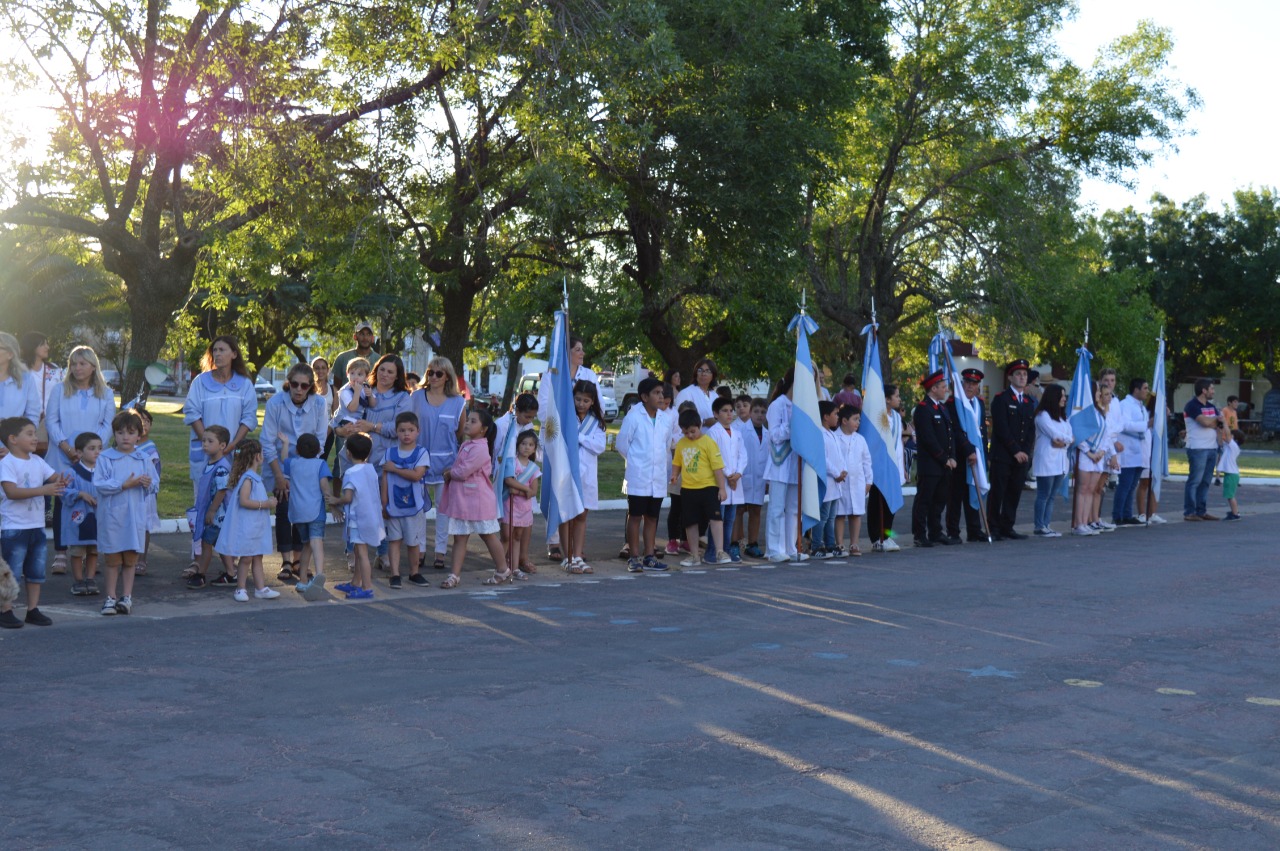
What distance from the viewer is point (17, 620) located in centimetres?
895

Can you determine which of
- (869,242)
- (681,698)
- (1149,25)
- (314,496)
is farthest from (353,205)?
(1149,25)

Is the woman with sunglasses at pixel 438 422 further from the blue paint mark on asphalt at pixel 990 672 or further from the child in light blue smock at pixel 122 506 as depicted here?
the blue paint mark on asphalt at pixel 990 672

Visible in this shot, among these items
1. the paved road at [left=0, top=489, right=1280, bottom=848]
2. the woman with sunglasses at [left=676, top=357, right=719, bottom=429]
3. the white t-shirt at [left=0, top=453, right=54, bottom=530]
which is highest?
the woman with sunglasses at [left=676, top=357, right=719, bottom=429]

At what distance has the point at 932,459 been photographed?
1521cm

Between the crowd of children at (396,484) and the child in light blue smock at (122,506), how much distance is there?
1cm

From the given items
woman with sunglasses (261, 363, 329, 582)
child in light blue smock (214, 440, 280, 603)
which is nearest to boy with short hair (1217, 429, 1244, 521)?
woman with sunglasses (261, 363, 329, 582)

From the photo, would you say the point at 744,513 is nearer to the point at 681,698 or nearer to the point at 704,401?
the point at 704,401

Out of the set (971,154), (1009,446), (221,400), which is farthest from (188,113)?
(971,154)

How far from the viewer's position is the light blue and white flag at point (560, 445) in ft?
41.3

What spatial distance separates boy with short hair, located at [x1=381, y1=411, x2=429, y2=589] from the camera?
11.3 metres

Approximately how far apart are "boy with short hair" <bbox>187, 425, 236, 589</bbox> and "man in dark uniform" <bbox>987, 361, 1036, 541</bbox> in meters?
9.35

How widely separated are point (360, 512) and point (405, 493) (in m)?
0.70

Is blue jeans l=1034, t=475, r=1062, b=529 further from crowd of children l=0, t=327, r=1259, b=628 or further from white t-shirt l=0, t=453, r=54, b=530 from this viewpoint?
white t-shirt l=0, t=453, r=54, b=530

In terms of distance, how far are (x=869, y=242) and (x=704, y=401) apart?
2169 centimetres
